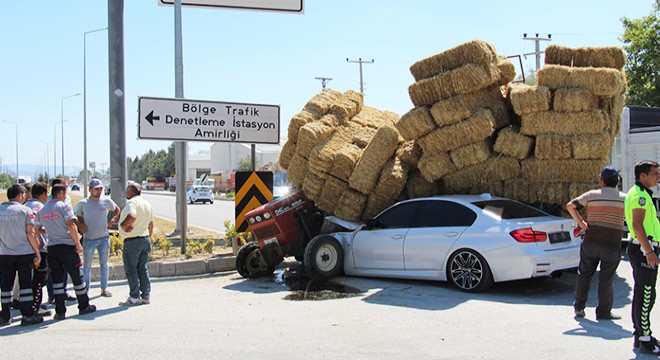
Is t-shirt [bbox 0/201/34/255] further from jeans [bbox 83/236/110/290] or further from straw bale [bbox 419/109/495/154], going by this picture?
straw bale [bbox 419/109/495/154]

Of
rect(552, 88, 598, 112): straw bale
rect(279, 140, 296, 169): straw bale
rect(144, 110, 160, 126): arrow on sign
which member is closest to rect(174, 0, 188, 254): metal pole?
rect(144, 110, 160, 126): arrow on sign

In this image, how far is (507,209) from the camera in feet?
28.5

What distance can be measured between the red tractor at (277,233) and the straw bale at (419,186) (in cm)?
143

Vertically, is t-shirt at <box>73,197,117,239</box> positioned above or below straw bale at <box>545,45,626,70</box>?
below

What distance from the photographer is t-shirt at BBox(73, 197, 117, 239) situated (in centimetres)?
849

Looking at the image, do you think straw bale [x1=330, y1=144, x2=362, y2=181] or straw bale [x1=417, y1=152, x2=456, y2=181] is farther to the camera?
straw bale [x1=330, y1=144, x2=362, y2=181]

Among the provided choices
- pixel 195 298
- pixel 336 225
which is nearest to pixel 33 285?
pixel 195 298

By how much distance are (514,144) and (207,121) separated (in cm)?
609

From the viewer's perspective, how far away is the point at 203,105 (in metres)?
12.3

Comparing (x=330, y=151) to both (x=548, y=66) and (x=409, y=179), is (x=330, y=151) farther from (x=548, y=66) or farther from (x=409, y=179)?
(x=548, y=66)

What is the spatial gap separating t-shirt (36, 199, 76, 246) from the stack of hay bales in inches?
173

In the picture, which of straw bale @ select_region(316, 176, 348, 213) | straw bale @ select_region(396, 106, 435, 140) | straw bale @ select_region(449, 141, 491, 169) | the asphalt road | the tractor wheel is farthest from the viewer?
straw bale @ select_region(316, 176, 348, 213)

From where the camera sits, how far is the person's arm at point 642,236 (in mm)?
5559

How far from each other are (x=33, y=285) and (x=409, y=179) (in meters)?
6.13
